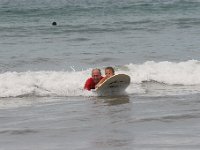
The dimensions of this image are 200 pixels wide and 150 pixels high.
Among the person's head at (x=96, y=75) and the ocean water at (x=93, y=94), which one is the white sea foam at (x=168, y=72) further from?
the person's head at (x=96, y=75)

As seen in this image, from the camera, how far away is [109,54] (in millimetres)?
24234

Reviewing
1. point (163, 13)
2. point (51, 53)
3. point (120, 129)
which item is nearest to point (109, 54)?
point (51, 53)

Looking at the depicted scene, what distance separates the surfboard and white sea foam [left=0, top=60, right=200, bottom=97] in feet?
0.89

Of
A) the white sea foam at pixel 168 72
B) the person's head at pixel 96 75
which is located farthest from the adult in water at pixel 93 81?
the white sea foam at pixel 168 72

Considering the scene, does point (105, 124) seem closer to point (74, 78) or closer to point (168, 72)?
point (74, 78)

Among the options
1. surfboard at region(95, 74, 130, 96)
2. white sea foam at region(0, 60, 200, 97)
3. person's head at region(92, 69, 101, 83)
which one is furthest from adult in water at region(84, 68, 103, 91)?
surfboard at region(95, 74, 130, 96)

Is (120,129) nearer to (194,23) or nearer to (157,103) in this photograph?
(157,103)

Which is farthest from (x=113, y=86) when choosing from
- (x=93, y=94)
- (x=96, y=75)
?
(x=96, y=75)

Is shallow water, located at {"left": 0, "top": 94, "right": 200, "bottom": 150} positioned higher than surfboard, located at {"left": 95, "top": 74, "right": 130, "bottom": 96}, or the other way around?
surfboard, located at {"left": 95, "top": 74, "right": 130, "bottom": 96}

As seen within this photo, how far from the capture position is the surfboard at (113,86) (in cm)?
1548

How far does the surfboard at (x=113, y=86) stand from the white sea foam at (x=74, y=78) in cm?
27

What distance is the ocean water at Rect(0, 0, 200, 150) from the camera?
10234mm

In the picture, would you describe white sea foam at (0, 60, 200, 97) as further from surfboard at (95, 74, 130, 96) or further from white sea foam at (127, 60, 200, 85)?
surfboard at (95, 74, 130, 96)

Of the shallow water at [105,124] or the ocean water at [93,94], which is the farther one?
the ocean water at [93,94]
